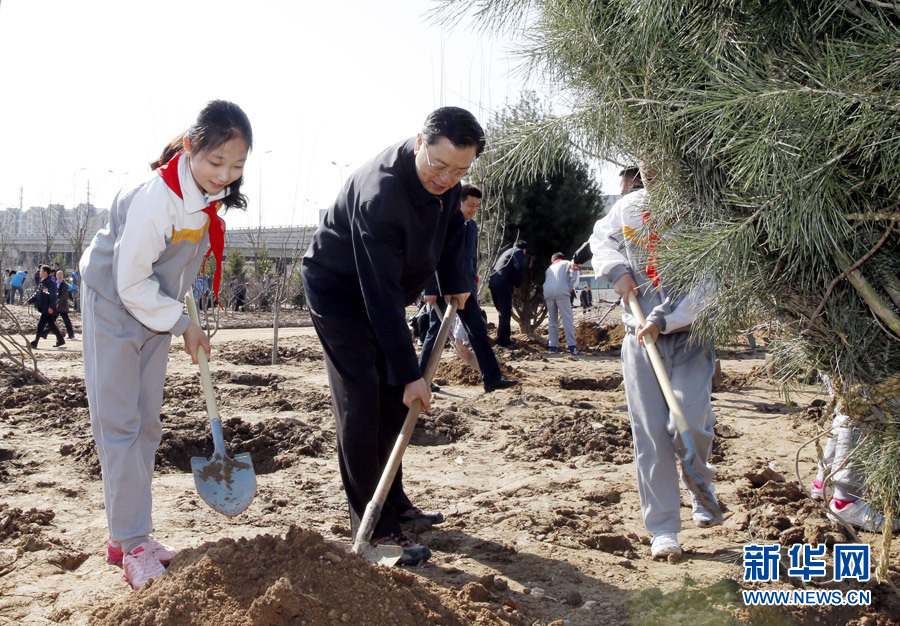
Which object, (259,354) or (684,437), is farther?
(259,354)

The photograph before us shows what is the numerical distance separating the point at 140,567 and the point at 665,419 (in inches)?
83.9

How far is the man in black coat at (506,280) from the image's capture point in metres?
11.6

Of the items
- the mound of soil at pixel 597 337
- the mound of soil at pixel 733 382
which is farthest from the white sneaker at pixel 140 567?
the mound of soil at pixel 597 337

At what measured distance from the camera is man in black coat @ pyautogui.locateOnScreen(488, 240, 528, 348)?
11.6 m

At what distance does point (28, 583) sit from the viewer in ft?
8.96

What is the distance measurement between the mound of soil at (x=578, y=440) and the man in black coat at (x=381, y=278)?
176cm

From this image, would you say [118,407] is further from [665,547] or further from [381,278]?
[665,547]

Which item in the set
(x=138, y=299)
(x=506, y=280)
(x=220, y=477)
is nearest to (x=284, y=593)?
(x=220, y=477)

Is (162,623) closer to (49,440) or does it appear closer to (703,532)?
(703,532)

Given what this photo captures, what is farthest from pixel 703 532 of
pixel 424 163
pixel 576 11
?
pixel 576 11

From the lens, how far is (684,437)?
296 cm

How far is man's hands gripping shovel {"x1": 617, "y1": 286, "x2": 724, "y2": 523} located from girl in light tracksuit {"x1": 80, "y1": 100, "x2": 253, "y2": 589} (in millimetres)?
1771

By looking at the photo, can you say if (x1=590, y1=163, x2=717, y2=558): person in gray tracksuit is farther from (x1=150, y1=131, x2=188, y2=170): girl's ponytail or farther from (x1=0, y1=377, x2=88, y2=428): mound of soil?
(x1=0, y1=377, x2=88, y2=428): mound of soil

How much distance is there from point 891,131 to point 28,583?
3.11 m
